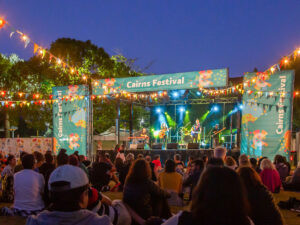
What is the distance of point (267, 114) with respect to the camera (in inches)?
443

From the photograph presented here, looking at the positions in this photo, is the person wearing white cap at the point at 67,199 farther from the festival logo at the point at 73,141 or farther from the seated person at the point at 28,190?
the festival logo at the point at 73,141

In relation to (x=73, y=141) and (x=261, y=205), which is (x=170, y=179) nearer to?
(x=261, y=205)

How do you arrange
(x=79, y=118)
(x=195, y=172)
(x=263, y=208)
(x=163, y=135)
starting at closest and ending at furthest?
(x=263, y=208)
(x=195, y=172)
(x=79, y=118)
(x=163, y=135)

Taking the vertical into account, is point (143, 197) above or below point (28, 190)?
above

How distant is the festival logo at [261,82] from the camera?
36.5ft

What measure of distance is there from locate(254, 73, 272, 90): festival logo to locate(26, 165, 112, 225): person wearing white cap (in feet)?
34.8


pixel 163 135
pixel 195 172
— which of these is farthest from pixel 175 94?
pixel 195 172

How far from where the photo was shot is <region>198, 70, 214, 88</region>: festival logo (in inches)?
463

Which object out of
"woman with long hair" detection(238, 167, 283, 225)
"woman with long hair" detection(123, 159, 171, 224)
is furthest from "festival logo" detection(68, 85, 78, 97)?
"woman with long hair" detection(238, 167, 283, 225)

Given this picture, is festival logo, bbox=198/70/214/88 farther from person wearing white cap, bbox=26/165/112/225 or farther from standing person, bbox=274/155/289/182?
person wearing white cap, bbox=26/165/112/225

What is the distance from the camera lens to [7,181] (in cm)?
673

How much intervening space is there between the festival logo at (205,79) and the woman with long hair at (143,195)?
28.8ft

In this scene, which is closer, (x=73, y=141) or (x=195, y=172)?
(x=195, y=172)

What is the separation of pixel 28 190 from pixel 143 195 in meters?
2.37
